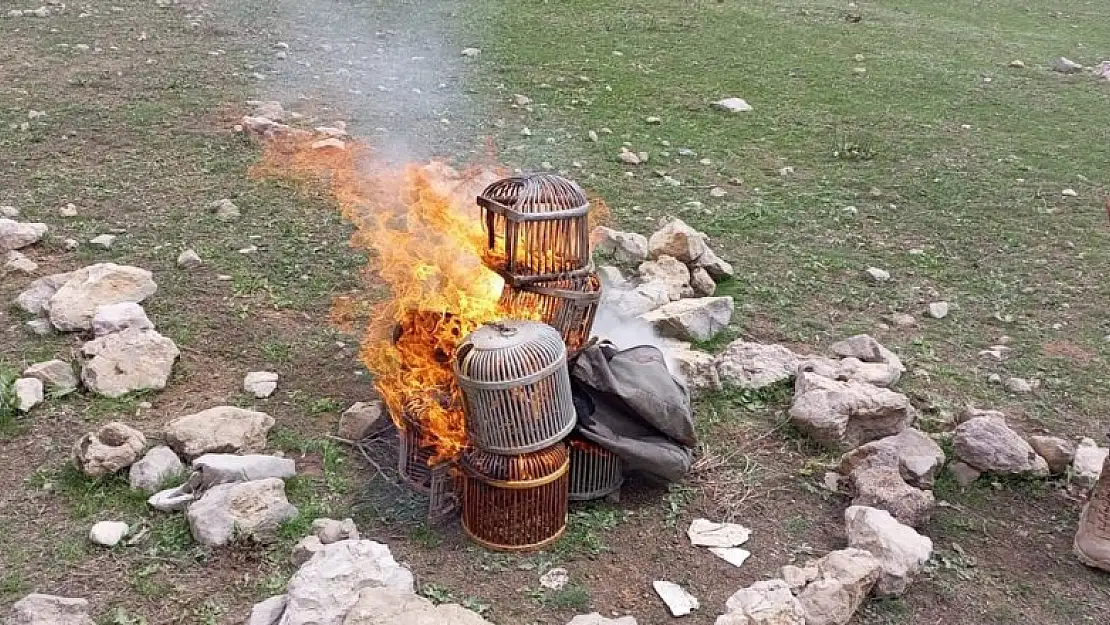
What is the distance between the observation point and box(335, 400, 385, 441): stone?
485cm

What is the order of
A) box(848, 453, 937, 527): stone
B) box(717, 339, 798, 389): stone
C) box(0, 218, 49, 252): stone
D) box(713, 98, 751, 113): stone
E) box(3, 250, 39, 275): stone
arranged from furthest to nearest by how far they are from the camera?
box(713, 98, 751, 113): stone, box(0, 218, 49, 252): stone, box(3, 250, 39, 275): stone, box(717, 339, 798, 389): stone, box(848, 453, 937, 527): stone

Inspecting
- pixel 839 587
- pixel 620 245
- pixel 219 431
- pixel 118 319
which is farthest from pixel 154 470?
pixel 620 245

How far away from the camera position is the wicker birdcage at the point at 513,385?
3902 mm

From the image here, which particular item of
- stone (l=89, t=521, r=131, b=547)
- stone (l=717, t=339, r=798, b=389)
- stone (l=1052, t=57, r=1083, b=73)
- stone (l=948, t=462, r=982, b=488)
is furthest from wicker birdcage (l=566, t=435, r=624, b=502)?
stone (l=1052, t=57, r=1083, b=73)

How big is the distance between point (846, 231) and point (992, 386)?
2.37m

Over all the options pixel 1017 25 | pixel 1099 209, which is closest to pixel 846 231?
pixel 1099 209

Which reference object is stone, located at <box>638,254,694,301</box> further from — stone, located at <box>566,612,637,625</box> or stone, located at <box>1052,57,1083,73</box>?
stone, located at <box>1052,57,1083,73</box>

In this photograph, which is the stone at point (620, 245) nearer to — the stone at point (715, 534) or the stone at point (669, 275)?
the stone at point (669, 275)

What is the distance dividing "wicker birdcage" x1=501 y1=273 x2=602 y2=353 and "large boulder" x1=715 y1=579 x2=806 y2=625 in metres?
1.34

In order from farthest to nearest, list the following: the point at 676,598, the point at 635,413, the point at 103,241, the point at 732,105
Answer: the point at 732,105
the point at 103,241
the point at 635,413
the point at 676,598

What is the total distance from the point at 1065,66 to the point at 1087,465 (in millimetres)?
10037

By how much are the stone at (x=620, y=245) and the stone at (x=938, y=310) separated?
1.88m

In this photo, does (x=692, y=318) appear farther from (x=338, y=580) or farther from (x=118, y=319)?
(x=118, y=319)

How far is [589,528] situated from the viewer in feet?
14.2
